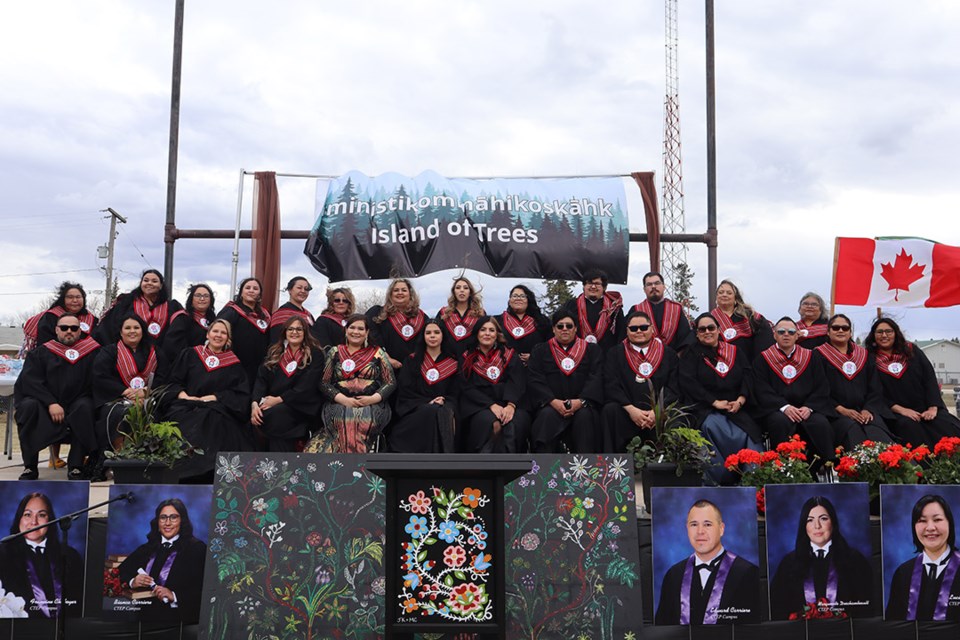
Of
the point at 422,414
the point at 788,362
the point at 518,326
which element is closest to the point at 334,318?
the point at 422,414

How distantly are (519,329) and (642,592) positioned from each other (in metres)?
A: 3.66

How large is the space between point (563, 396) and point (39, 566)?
417cm

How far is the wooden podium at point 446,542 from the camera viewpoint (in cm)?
328

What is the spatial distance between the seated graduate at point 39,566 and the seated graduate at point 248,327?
9.54 ft

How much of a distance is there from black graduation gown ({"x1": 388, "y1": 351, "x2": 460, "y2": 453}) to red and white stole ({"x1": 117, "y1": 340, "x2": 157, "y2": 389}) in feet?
7.17

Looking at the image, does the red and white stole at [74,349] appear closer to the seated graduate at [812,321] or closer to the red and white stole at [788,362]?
the red and white stole at [788,362]

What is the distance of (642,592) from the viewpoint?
4414 mm

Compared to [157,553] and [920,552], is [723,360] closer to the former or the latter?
[920,552]

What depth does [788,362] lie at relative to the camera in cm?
695

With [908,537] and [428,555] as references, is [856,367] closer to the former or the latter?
[908,537]

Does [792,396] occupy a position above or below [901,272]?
below

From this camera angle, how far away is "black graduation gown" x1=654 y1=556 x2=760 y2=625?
172 inches

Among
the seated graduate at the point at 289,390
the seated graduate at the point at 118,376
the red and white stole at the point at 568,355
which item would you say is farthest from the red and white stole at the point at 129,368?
the red and white stole at the point at 568,355

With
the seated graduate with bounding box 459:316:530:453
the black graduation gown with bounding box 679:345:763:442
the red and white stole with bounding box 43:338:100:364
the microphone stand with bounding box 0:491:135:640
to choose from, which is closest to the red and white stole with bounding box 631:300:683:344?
the black graduation gown with bounding box 679:345:763:442
